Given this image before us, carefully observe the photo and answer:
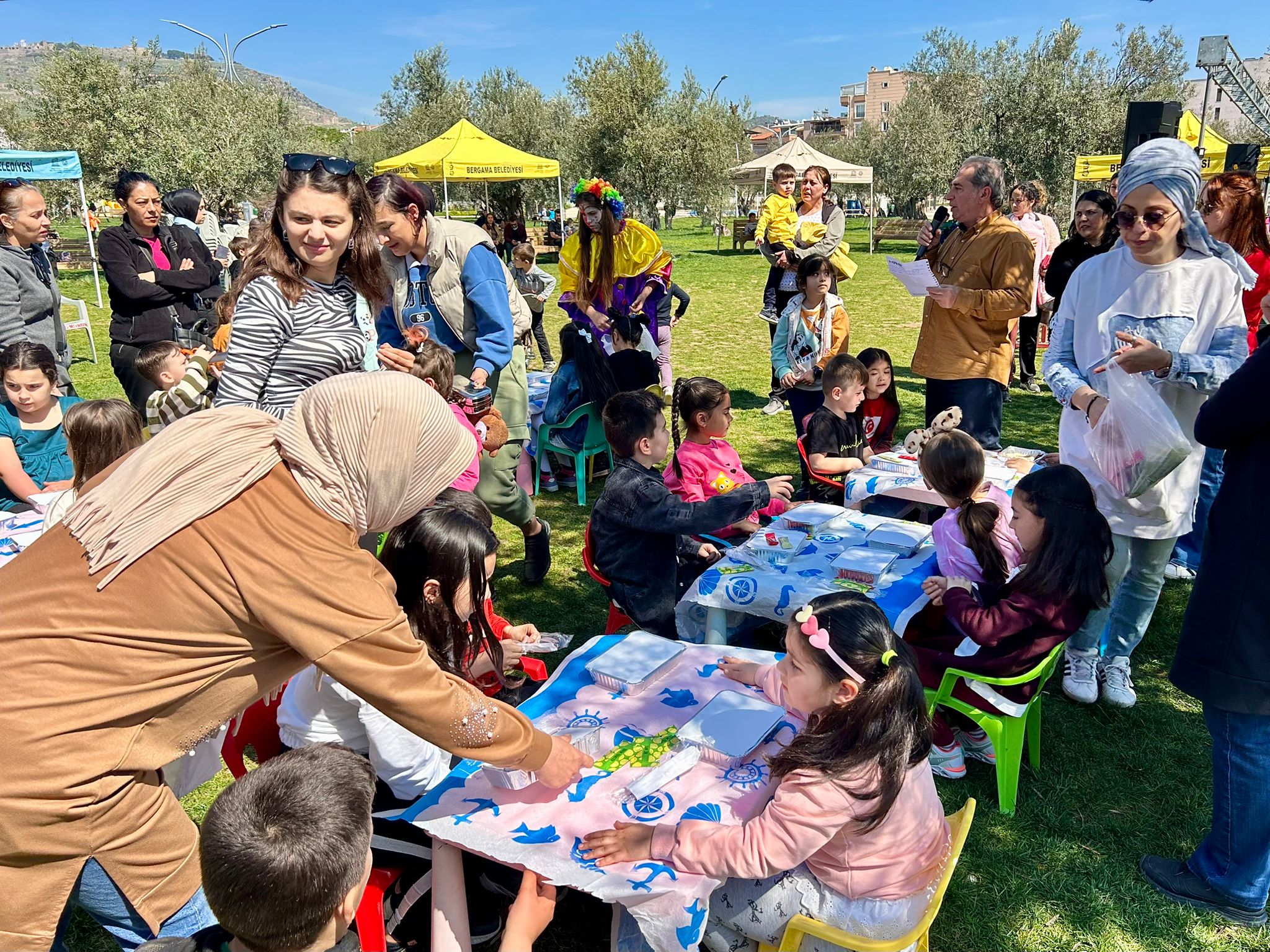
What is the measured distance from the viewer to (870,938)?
1858 millimetres

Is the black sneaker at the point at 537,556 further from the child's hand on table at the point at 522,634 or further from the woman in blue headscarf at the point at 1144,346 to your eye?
the woman in blue headscarf at the point at 1144,346

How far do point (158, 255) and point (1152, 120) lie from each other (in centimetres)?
851

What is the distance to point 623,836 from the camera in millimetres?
1824

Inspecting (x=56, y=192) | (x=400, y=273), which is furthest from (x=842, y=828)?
(x=56, y=192)

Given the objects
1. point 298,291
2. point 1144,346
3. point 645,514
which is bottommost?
point 645,514

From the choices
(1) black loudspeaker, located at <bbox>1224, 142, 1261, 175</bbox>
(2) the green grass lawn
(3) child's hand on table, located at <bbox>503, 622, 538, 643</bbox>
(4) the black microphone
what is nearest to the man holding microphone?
(4) the black microphone

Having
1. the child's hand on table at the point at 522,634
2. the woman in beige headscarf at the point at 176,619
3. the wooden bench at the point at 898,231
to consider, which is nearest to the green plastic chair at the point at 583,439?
the child's hand on table at the point at 522,634

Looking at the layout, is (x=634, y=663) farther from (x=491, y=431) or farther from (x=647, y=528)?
(x=491, y=431)

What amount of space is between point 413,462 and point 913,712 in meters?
1.27

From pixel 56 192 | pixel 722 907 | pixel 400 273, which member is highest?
pixel 56 192

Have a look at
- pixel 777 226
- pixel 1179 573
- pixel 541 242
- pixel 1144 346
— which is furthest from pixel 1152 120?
pixel 541 242

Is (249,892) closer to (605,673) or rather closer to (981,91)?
(605,673)

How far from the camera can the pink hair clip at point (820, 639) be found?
6.52 feet

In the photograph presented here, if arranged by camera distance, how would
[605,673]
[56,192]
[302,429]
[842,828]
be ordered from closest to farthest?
[302,429]
[842,828]
[605,673]
[56,192]
